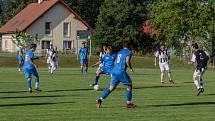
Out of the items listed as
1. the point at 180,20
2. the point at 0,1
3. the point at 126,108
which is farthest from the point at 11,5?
the point at 126,108

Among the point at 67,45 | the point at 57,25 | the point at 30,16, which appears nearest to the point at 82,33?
the point at 67,45

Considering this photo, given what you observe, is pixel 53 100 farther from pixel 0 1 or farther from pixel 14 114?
pixel 0 1

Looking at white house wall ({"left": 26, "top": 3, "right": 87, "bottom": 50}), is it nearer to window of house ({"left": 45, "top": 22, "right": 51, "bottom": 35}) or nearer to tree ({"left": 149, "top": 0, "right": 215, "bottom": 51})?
window of house ({"left": 45, "top": 22, "right": 51, "bottom": 35})

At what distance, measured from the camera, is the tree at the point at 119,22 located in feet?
299

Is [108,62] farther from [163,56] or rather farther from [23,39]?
[23,39]

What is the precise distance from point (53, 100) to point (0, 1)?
440 ft

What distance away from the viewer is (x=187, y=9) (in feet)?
308

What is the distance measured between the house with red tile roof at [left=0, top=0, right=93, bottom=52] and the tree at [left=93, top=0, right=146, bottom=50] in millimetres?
4652

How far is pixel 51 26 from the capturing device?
316 ft

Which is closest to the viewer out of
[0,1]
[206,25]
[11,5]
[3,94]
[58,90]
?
[3,94]

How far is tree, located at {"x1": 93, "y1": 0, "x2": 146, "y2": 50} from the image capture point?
91.2 meters

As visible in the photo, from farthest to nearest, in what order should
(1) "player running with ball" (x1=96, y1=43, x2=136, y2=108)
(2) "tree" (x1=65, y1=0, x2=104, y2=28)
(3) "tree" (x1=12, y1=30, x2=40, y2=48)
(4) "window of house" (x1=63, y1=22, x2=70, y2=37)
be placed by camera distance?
(2) "tree" (x1=65, y1=0, x2=104, y2=28), (4) "window of house" (x1=63, y1=22, x2=70, y2=37), (3) "tree" (x1=12, y1=30, x2=40, y2=48), (1) "player running with ball" (x1=96, y1=43, x2=136, y2=108)

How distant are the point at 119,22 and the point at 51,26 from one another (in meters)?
12.1

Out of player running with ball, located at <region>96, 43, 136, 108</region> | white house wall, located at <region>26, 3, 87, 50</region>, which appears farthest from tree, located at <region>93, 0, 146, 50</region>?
player running with ball, located at <region>96, 43, 136, 108</region>
